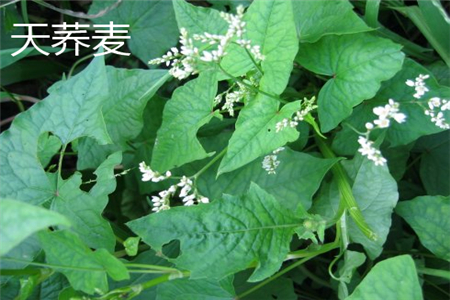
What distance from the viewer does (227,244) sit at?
0.95 m

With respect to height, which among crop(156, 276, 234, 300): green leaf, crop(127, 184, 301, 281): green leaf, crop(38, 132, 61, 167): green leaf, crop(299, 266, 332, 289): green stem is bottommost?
crop(299, 266, 332, 289): green stem

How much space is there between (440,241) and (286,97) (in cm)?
42

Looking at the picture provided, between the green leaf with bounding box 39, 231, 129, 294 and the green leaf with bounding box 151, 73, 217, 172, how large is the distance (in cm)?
28

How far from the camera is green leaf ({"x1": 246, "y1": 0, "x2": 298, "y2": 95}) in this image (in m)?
0.98

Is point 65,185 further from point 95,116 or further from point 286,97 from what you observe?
point 286,97

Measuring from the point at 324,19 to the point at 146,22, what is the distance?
55 cm

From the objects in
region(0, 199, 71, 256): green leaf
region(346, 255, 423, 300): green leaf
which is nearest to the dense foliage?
region(346, 255, 423, 300): green leaf

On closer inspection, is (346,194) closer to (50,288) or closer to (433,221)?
(433,221)

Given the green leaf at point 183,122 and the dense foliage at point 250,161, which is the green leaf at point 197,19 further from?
the green leaf at point 183,122

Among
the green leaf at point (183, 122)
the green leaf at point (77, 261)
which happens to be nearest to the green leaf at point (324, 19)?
the green leaf at point (183, 122)

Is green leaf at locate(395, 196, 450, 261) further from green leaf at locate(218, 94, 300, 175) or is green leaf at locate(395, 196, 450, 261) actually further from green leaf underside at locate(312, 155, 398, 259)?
green leaf at locate(218, 94, 300, 175)

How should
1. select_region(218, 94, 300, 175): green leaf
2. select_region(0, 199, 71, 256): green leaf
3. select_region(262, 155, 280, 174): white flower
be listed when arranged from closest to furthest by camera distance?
select_region(0, 199, 71, 256): green leaf → select_region(218, 94, 300, 175): green leaf → select_region(262, 155, 280, 174): white flower

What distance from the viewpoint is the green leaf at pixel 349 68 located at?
3.35ft

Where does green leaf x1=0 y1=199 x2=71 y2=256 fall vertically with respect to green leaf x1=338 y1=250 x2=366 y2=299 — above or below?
above
